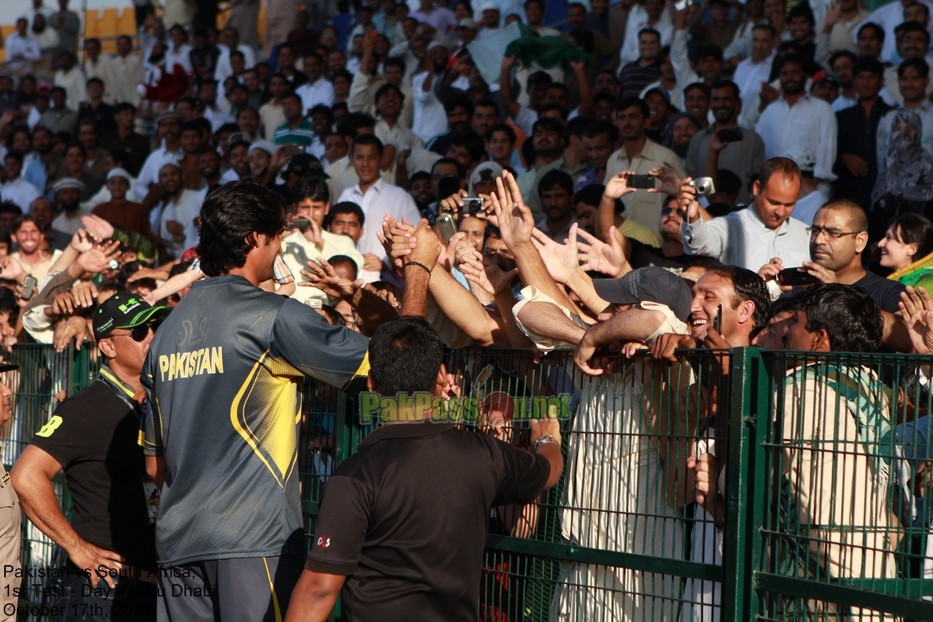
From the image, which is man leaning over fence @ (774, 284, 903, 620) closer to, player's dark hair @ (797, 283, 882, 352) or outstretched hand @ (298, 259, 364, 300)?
player's dark hair @ (797, 283, 882, 352)

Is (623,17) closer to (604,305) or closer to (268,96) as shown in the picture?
(268,96)

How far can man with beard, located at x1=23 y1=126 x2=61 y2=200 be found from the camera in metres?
16.8

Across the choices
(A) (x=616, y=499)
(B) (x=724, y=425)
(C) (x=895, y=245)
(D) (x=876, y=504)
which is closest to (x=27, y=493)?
(A) (x=616, y=499)

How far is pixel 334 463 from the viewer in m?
4.91

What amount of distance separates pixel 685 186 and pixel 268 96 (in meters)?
10.5

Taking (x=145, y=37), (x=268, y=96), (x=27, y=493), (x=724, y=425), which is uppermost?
(x=145, y=37)

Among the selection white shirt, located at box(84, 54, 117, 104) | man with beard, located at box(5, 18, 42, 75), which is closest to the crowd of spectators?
white shirt, located at box(84, 54, 117, 104)

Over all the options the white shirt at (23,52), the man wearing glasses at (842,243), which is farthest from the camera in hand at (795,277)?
the white shirt at (23,52)

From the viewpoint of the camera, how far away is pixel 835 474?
11.1 feet

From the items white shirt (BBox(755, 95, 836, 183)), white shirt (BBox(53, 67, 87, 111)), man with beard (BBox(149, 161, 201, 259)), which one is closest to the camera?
white shirt (BBox(755, 95, 836, 183))

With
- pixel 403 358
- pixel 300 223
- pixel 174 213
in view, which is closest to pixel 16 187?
pixel 174 213

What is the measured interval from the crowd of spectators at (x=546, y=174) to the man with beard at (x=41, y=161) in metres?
0.05

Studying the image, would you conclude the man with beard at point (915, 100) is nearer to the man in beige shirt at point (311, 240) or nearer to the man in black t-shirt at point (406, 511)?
the man in beige shirt at point (311, 240)

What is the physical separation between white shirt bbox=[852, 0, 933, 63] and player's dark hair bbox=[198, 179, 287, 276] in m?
8.30
